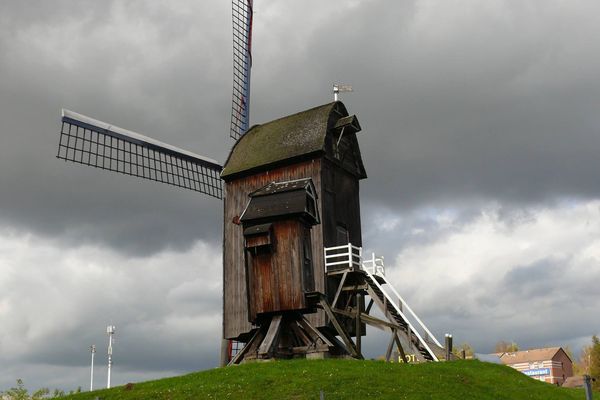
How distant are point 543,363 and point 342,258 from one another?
69366 millimetres

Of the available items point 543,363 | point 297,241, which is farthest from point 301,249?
point 543,363

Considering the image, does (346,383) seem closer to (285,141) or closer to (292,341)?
(292,341)

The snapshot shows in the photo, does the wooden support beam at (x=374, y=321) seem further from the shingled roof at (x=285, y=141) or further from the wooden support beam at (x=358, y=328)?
the shingled roof at (x=285, y=141)

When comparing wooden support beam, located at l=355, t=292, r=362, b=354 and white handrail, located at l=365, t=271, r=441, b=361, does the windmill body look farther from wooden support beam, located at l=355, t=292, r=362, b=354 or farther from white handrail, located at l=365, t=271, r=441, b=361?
white handrail, located at l=365, t=271, r=441, b=361

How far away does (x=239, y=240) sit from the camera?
35.9m

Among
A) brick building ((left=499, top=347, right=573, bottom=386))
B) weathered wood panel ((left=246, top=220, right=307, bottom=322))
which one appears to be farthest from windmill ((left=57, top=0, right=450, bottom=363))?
brick building ((left=499, top=347, right=573, bottom=386))

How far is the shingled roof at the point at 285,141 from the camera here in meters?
34.0

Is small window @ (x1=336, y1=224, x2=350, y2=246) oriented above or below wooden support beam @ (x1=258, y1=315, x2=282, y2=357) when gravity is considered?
above

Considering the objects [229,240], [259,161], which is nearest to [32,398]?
[229,240]

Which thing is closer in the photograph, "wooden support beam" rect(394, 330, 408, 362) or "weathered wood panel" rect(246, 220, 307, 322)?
"weathered wood panel" rect(246, 220, 307, 322)

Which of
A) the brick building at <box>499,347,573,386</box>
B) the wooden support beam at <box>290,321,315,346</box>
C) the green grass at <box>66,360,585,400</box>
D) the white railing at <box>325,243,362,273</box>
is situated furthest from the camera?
the brick building at <box>499,347,573,386</box>

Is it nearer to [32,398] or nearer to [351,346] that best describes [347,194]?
[351,346]

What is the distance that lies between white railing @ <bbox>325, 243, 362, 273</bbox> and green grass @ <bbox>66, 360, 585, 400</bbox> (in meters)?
5.83

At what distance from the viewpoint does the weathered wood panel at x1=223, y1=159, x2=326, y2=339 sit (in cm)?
3322
